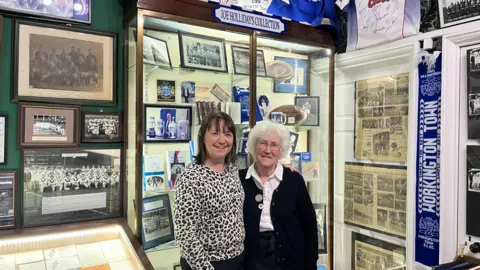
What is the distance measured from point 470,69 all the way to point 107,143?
2.35 m

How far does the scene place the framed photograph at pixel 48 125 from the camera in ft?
6.93

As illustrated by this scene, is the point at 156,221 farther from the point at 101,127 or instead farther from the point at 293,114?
the point at 293,114

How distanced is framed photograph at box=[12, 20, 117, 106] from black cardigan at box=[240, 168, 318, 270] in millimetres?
1127

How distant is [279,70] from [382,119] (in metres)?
0.92

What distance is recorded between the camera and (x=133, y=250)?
6.56 feet

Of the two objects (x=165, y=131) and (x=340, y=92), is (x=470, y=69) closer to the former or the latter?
(x=340, y=92)

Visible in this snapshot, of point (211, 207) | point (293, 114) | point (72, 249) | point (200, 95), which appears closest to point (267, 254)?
point (211, 207)

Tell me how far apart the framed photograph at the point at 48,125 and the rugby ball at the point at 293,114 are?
1.57m

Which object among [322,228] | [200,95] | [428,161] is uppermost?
[200,95]

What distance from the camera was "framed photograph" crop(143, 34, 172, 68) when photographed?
2.32 meters

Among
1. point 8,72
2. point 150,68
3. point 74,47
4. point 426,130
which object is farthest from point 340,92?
point 8,72

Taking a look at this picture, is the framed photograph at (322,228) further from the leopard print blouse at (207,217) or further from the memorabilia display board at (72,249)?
the memorabilia display board at (72,249)

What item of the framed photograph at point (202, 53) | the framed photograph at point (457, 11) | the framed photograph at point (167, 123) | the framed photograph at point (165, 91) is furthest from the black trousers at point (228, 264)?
the framed photograph at point (457, 11)

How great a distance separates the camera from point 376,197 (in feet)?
9.40
